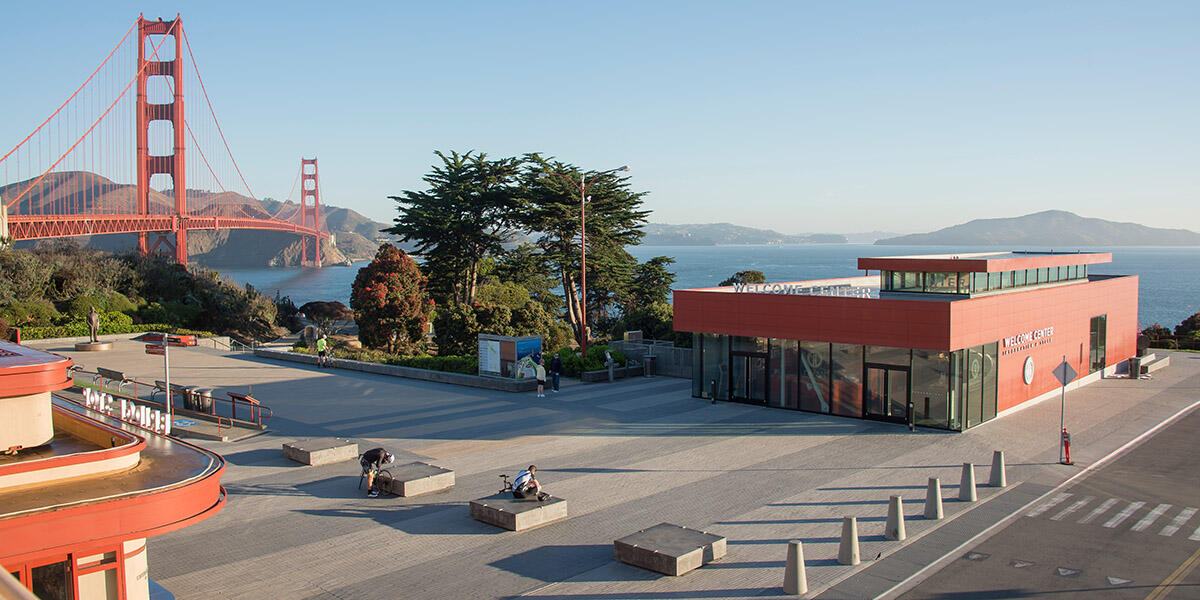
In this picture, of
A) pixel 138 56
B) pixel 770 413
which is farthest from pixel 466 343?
pixel 138 56

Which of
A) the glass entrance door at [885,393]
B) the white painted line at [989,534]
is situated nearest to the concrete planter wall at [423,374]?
the glass entrance door at [885,393]

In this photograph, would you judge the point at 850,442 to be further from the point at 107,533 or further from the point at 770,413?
the point at 107,533

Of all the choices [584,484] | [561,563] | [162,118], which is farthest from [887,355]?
[162,118]

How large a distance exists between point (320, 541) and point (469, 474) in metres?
4.61

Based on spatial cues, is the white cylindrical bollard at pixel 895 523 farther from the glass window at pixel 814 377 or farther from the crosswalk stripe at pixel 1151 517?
the glass window at pixel 814 377

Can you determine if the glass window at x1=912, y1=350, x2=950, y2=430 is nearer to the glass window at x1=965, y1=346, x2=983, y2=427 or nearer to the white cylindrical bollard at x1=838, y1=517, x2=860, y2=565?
the glass window at x1=965, y1=346, x2=983, y2=427

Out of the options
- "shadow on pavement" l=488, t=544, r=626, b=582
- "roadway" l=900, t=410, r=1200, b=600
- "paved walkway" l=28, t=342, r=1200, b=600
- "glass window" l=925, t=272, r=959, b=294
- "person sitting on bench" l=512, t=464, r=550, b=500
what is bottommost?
"roadway" l=900, t=410, r=1200, b=600

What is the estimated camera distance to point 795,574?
1148cm

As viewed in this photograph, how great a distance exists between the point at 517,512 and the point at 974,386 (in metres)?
14.3

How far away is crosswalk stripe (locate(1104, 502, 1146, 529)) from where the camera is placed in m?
14.9

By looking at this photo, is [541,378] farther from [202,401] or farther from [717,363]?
[202,401]

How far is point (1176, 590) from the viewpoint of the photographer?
11914 millimetres

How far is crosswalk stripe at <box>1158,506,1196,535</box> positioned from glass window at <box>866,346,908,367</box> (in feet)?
25.7

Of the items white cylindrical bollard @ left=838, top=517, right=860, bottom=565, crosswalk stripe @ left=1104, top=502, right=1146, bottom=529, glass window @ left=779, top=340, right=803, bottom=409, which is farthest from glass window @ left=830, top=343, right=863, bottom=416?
white cylindrical bollard @ left=838, top=517, right=860, bottom=565
